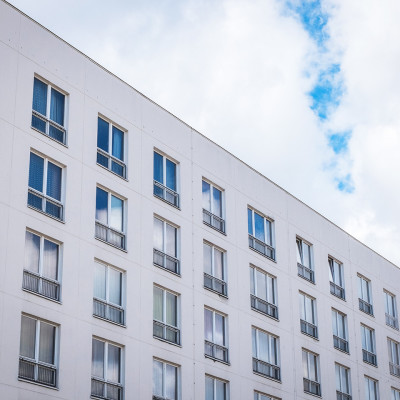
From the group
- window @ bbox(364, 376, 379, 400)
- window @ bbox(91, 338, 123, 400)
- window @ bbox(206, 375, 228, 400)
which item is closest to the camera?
window @ bbox(91, 338, 123, 400)

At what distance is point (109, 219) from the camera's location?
39.2 meters

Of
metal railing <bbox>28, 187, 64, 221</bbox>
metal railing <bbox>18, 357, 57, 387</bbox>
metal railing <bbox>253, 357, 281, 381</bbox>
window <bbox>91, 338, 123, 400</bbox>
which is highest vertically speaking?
metal railing <bbox>28, 187, 64, 221</bbox>

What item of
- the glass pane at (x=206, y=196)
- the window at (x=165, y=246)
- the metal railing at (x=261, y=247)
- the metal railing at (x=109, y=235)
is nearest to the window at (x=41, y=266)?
the metal railing at (x=109, y=235)

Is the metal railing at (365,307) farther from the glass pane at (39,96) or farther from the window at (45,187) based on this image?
the glass pane at (39,96)

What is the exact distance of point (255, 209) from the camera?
48.8 metres

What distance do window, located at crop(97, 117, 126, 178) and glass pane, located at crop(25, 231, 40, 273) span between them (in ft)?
17.5

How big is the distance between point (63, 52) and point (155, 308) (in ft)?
36.4

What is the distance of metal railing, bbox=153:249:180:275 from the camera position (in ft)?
135

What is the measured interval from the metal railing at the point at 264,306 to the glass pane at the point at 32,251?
46.2 feet

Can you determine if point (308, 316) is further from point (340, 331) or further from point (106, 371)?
point (106, 371)

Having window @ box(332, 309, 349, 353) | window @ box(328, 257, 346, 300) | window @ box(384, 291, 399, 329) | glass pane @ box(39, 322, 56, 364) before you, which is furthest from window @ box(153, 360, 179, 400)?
window @ box(384, 291, 399, 329)

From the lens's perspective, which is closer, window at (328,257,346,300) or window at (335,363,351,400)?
window at (335,363,351,400)

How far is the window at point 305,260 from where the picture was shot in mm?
51250

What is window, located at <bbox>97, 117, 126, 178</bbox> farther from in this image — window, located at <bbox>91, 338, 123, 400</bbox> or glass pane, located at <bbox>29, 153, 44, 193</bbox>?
window, located at <bbox>91, 338, 123, 400</bbox>
